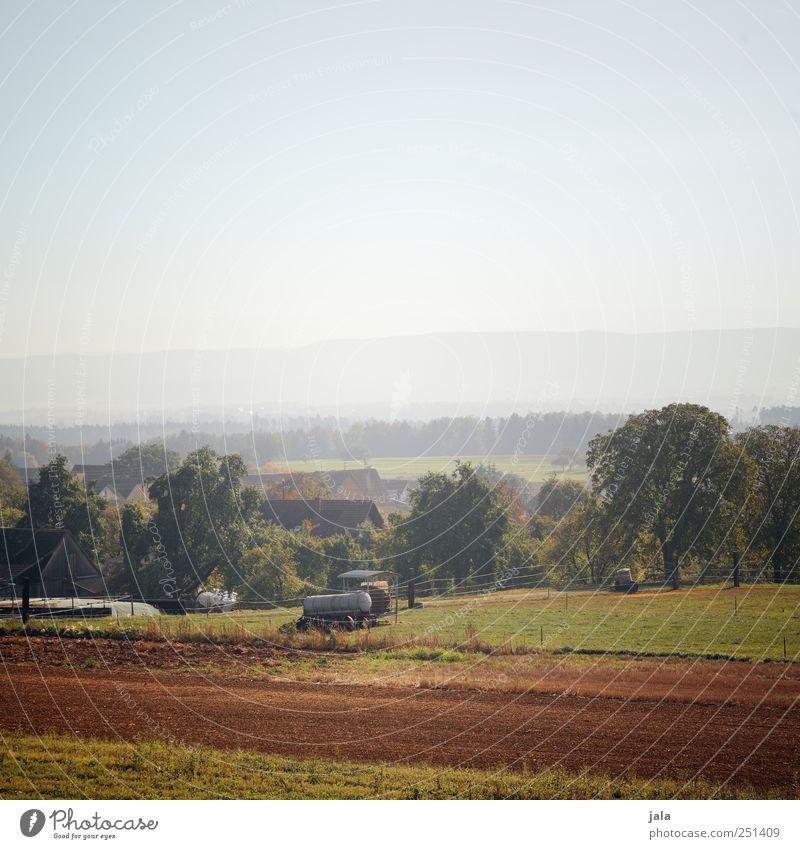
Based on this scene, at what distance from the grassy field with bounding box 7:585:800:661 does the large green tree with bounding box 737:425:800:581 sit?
5.59 m

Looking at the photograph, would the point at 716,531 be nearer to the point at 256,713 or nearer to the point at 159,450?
the point at 256,713

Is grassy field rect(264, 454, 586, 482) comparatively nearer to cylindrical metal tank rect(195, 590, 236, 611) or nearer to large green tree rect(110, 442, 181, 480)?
large green tree rect(110, 442, 181, 480)

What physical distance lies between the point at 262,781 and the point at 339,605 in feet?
72.7

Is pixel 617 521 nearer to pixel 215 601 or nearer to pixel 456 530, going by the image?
pixel 456 530

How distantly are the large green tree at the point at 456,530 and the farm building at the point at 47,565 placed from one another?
1817 centimetres

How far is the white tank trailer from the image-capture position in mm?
38812

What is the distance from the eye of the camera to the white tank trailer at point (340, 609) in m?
38.8

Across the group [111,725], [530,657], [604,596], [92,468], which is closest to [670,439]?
[604,596]

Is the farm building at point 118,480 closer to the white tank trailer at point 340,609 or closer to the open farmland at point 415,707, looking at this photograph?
the white tank trailer at point 340,609

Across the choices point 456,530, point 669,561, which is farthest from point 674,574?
point 456,530

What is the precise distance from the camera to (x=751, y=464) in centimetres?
4900

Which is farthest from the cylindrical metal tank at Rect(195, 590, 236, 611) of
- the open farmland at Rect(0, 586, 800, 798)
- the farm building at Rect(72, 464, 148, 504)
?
the farm building at Rect(72, 464, 148, 504)

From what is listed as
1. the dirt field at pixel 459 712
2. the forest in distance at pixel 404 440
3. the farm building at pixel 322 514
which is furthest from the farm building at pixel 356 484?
the dirt field at pixel 459 712

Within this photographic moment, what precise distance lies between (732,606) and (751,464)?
13486mm
